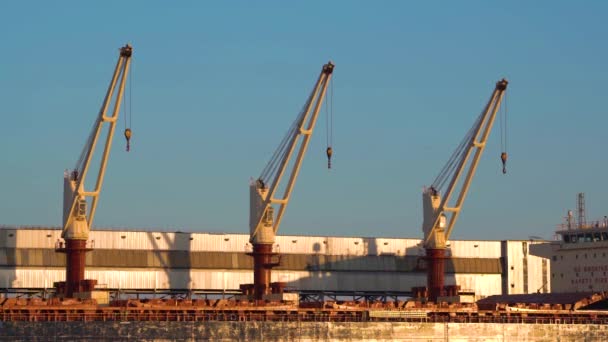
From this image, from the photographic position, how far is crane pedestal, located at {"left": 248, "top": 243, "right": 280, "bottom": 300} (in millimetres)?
125919

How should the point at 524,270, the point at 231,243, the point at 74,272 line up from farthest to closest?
1. the point at 524,270
2. the point at 231,243
3. the point at 74,272

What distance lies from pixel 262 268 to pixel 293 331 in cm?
1303

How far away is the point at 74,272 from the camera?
4692 inches

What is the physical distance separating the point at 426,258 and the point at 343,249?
14.4m

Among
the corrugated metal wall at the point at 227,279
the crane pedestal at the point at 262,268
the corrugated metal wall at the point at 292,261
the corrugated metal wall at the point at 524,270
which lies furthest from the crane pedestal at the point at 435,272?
the corrugated metal wall at the point at 524,270

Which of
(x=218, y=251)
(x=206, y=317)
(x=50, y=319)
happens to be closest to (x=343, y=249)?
(x=218, y=251)

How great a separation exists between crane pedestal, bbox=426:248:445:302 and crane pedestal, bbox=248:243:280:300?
48.1 feet

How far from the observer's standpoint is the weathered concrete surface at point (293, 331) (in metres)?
109

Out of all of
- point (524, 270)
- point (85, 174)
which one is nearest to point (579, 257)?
point (524, 270)

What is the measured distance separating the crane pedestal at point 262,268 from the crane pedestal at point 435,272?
48.1 feet

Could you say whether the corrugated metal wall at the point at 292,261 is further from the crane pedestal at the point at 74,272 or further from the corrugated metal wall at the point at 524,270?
the crane pedestal at the point at 74,272

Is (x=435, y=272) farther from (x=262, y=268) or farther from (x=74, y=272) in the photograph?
(x=74, y=272)

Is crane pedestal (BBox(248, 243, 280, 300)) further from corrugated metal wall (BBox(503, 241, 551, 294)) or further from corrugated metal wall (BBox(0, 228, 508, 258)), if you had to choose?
corrugated metal wall (BBox(503, 241, 551, 294))

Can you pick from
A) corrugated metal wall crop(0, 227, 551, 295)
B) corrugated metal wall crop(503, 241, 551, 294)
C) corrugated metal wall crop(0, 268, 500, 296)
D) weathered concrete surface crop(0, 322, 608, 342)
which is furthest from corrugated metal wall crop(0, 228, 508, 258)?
weathered concrete surface crop(0, 322, 608, 342)
